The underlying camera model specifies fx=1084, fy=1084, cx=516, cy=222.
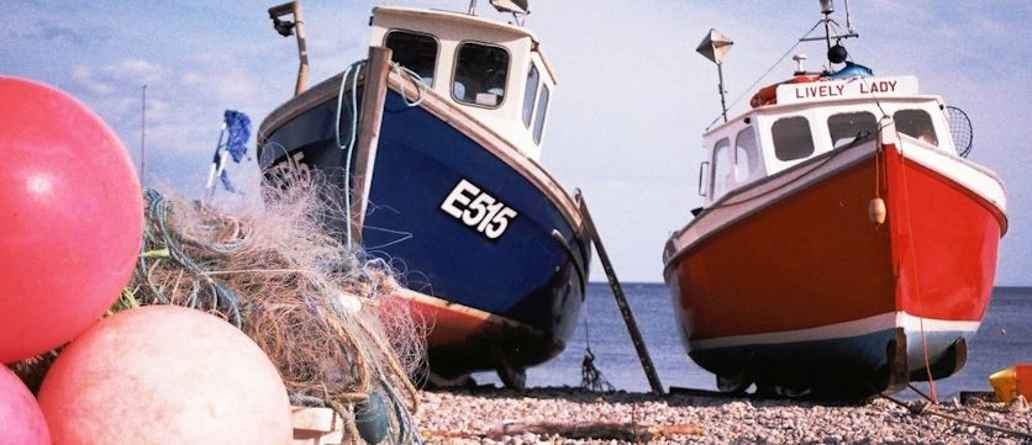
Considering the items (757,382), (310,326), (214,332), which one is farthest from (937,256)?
(214,332)

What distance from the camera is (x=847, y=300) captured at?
28.5ft

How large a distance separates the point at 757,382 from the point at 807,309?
89.4 inches

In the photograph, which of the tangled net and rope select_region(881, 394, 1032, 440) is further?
rope select_region(881, 394, 1032, 440)

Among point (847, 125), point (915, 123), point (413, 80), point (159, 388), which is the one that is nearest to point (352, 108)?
point (413, 80)

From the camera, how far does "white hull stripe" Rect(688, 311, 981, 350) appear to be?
28.0ft

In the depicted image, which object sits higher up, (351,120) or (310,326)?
(351,120)

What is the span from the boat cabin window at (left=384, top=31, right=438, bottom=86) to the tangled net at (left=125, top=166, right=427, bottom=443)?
614 cm

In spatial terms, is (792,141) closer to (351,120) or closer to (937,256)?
(937,256)

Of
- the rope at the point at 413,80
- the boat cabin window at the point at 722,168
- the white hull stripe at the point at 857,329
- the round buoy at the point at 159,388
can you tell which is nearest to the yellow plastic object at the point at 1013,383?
the white hull stripe at the point at 857,329

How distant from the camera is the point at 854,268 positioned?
8.52m

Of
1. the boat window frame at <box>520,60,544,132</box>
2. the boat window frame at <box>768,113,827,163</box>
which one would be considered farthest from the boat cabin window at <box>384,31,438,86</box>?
the boat window frame at <box>768,113,827,163</box>

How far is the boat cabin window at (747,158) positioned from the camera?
10.4m

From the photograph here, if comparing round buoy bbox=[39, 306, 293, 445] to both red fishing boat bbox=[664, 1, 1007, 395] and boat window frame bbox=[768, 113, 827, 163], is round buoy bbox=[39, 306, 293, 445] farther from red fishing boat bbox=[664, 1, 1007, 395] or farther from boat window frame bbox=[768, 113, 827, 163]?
boat window frame bbox=[768, 113, 827, 163]

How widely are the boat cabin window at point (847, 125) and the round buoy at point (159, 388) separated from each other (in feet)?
27.0
